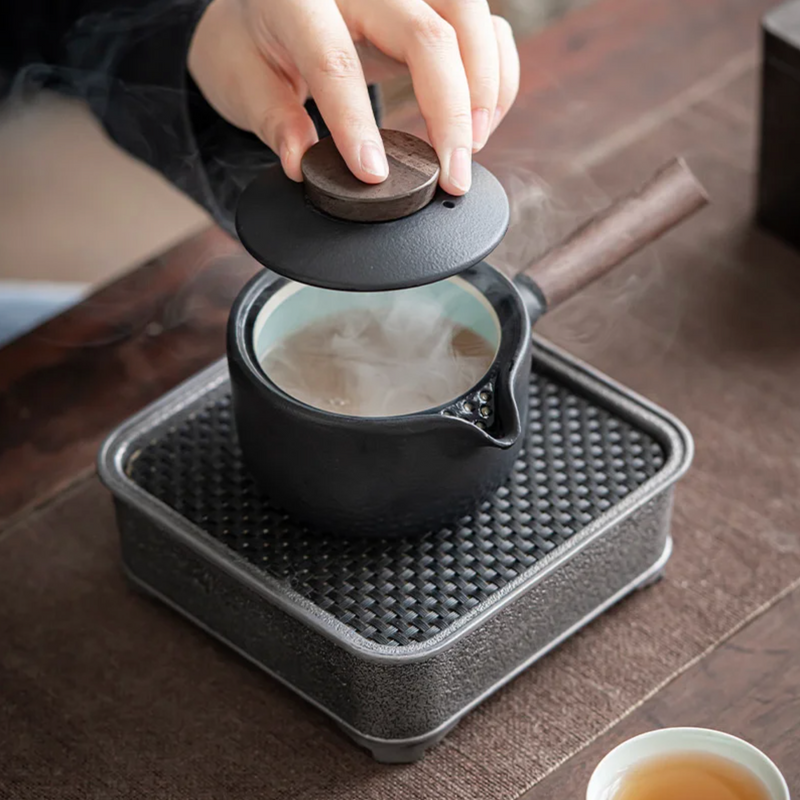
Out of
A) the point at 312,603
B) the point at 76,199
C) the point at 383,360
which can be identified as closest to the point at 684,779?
the point at 312,603

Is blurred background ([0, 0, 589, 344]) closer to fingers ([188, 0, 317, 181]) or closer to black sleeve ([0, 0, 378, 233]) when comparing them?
black sleeve ([0, 0, 378, 233])

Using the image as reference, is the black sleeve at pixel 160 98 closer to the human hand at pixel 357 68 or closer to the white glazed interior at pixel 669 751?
the human hand at pixel 357 68

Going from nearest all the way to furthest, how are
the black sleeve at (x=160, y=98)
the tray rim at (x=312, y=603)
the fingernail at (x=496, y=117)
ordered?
the tray rim at (x=312, y=603) → the fingernail at (x=496, y=117) → the black sleeve at (x=160, y=98)

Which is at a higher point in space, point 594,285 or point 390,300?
point 390,300

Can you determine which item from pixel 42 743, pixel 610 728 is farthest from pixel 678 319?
pixel 42 743

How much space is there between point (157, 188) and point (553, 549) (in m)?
2.16

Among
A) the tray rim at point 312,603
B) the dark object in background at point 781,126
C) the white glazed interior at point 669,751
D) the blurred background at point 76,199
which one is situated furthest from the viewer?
the blurred background at point 76,199

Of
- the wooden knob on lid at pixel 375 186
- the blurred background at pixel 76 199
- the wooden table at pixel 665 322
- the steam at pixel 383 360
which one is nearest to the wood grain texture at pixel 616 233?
the steam at pixel 383 360

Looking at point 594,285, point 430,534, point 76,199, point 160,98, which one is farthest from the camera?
point 76,199

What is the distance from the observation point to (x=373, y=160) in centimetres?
94

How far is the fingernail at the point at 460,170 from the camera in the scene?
0.97m

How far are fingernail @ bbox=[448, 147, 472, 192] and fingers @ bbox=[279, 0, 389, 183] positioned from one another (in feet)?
0.18

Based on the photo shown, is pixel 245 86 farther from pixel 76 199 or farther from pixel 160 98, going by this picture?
pixel 76 199

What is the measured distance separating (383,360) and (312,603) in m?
0.23
